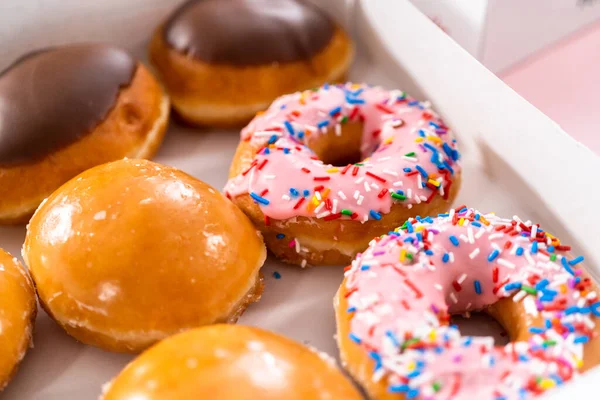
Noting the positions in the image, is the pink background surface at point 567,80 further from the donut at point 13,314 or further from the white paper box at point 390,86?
the donut at point 13,314

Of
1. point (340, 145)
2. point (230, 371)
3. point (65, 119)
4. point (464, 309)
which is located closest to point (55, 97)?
point (65, 119)

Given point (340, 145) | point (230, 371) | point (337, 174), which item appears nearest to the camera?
point (230, 371)

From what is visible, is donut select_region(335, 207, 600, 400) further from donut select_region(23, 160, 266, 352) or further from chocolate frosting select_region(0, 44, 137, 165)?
chocolate frosting select_region(0, 44, 137, 165)

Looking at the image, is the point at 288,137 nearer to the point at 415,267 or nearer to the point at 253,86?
the point at 253,86

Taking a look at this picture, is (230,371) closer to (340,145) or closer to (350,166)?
(350,166)

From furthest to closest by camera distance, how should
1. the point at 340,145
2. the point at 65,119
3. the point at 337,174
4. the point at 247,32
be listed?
the point at 247,32 → the point at 340,145 → the point at 65,119 → the point at 337,174

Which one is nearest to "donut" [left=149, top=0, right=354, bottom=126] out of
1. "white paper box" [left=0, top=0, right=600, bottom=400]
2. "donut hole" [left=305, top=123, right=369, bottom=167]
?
"white paper box" [left=0, top=0, right=600, bottom=400]

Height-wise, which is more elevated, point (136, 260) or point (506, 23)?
point (506, 23)
